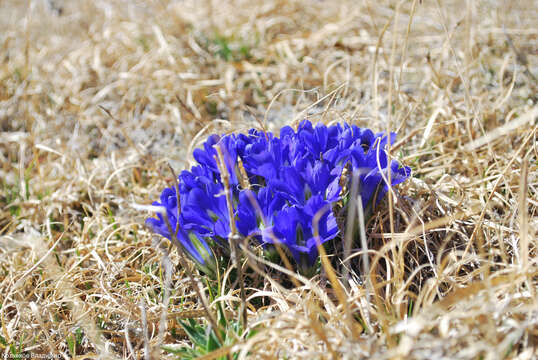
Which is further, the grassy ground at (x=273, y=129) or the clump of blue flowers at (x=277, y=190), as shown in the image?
the clump of blue flowers at (x=277, y=190)

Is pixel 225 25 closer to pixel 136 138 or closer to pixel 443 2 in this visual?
pixel 136 138

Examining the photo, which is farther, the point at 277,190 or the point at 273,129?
the point at 273,129

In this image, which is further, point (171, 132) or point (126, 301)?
point (171, 132)

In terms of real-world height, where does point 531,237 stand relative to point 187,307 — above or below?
above

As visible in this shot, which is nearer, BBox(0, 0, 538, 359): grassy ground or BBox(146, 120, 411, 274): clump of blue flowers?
BBox(0, 0, 538, 359): grassy ground

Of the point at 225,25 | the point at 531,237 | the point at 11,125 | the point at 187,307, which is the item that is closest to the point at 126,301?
the point at 187,307
